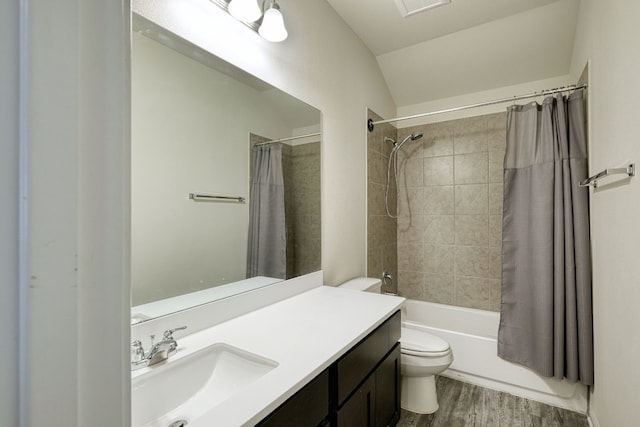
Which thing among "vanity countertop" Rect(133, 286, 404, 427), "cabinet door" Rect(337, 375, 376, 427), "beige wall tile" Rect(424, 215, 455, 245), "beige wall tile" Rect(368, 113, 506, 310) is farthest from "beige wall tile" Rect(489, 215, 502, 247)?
"cabinet door" Rect(337, 375, 376, 427)

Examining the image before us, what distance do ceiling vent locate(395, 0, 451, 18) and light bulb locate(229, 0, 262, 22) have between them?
1092 millimetres

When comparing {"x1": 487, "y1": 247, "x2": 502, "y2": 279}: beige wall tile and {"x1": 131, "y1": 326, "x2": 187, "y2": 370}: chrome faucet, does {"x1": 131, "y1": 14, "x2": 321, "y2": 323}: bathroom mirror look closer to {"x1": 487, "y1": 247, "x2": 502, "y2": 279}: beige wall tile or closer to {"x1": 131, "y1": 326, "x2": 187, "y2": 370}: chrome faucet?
{"x1": 131, "y1": 326, "x2": 187, "y2": 370}: chrome faucet

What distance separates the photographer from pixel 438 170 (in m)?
2.81

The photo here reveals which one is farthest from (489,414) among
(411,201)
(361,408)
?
(411,201)

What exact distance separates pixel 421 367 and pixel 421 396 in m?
0.23

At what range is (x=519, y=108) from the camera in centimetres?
206

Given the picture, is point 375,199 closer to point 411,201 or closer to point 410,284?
point 411,201

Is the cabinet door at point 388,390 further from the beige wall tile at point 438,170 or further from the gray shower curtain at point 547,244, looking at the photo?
the beige wall tile at point 438,170

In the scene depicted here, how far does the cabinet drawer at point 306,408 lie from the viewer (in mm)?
723

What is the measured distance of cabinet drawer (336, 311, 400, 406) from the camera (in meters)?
0.99

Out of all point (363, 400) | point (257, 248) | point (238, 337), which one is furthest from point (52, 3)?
point (363, 400)

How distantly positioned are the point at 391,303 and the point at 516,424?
1128 mm

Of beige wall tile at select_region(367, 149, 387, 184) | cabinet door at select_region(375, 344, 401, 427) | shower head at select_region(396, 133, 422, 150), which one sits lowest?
cabinet door at select_region(375, 344, 401, 427)

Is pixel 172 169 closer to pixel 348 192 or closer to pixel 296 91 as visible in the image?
pixel 296 91
